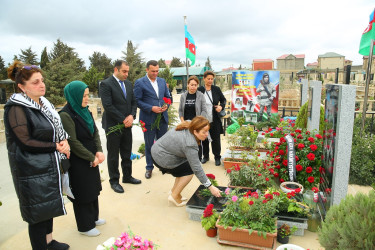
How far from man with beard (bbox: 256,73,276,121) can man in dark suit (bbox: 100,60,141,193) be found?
470cm

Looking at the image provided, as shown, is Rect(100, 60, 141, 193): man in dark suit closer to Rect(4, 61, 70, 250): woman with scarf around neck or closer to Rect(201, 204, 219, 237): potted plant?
Rect(4, 61, 70, 250): woman with scarf around neck

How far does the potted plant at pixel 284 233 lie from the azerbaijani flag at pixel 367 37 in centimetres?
446

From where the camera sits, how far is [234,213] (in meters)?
2.59

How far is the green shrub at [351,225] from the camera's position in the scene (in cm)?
134

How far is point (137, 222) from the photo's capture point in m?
3.13

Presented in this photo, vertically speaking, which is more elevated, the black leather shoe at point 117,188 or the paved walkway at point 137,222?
the black leather shoe at point 117,188

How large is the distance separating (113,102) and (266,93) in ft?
16.7

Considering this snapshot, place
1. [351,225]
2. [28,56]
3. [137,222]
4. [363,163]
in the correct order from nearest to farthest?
[351,225] → [137,222] → [363,163] → [28,56]

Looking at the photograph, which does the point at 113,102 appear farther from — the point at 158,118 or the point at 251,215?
the point at 251,215

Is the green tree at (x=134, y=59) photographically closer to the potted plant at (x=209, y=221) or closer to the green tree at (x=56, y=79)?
the green tree at (x=56, y=79)

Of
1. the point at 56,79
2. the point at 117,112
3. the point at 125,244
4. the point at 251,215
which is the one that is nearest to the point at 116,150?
the point at 117,112

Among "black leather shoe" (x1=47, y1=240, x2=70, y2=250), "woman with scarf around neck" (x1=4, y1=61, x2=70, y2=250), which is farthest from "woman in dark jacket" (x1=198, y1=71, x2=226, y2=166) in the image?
"woman with scarf around neck" (x1=4, y1=61, x2=70, y2=250)

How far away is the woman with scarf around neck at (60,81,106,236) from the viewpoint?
8.33ft

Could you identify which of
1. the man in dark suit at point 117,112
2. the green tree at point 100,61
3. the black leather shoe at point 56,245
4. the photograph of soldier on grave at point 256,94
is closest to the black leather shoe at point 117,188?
the man in dark suit at point 117,112
